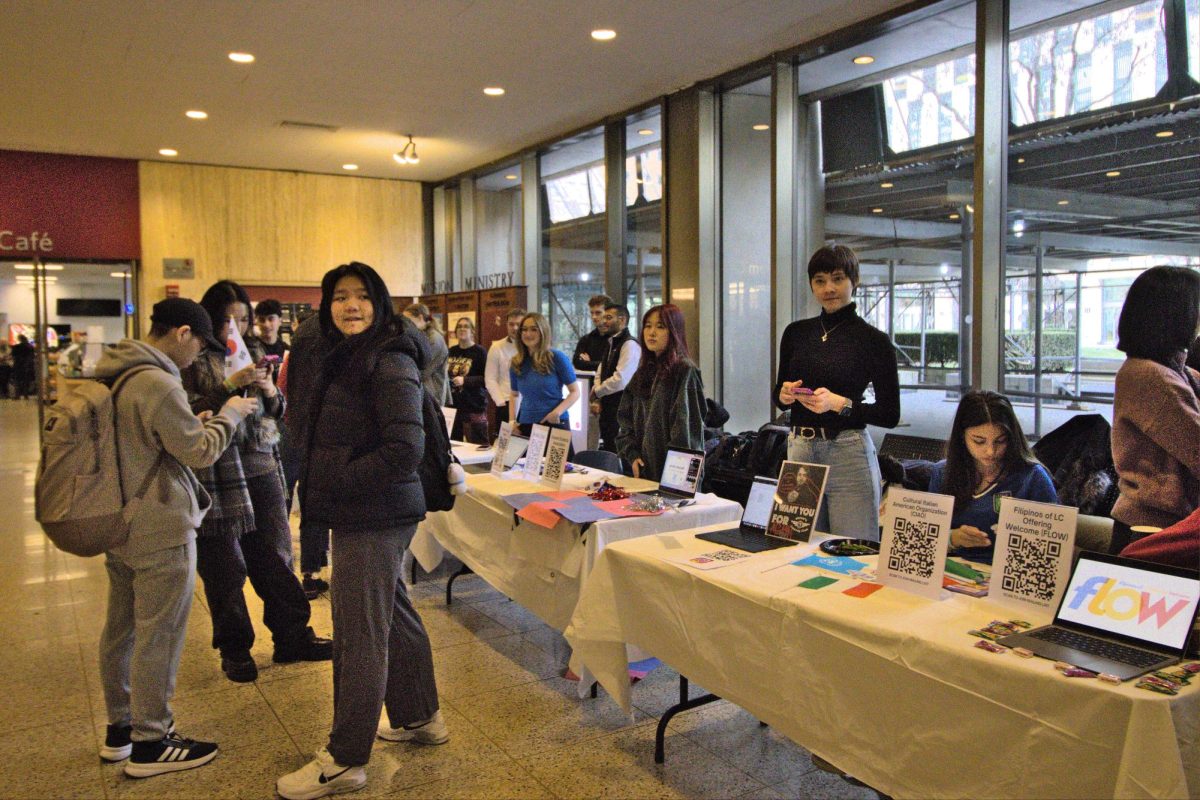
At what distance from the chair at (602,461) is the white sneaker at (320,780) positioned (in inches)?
75.7

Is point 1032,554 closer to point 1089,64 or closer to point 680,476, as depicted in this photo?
point 680,476

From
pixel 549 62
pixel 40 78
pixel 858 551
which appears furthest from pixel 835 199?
pixel 40 78

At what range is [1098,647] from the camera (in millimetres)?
1626

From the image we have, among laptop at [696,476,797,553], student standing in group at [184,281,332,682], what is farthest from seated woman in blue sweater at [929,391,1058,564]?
student standing in group at [184,281,332,682]

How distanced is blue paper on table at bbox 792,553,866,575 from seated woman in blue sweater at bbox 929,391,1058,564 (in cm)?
27

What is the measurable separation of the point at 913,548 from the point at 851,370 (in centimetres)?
104

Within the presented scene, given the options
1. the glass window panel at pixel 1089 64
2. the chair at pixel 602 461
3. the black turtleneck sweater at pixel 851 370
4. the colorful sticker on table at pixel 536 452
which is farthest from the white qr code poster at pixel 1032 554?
the glass window panel at pixel 1089 64

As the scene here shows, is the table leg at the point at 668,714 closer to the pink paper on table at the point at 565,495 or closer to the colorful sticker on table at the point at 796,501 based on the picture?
the colorful sticker on table at the point at 796,501

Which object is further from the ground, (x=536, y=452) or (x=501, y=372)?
(x=501, y=372)

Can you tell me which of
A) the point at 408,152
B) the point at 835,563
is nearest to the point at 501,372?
the point at 408,152

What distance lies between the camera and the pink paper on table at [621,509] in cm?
291

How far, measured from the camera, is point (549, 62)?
6105 mm

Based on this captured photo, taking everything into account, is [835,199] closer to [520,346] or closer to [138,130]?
[520,346]

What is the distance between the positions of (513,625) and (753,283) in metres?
3.57
